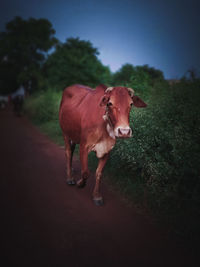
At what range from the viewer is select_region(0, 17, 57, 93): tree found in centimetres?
2784

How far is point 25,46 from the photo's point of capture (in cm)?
2811

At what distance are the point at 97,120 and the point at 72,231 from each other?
162 cm

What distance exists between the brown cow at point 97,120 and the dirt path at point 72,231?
0.38m

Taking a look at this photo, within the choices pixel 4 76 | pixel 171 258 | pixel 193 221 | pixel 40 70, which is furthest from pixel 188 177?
pixel 4 76

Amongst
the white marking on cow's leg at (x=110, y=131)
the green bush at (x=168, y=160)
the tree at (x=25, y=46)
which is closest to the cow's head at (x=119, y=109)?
the white marking on cow's leg at (x=110, y=131)

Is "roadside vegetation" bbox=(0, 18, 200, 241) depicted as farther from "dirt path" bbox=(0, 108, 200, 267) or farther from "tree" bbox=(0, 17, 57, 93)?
"tree" bbox=(0, 17, 57, 93)

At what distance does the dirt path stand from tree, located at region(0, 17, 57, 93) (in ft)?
91.3

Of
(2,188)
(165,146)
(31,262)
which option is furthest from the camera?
(2,188)

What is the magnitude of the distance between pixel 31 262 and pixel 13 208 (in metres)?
1.13

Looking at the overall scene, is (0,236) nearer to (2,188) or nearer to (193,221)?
(2,188)

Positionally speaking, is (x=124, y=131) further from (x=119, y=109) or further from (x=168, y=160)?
(x=168, y=160)

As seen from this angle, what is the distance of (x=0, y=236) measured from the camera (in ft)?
7.29

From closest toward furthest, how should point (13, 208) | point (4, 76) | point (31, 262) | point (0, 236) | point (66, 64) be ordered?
point (31, 262) → point (0, 236) → point (13, 208) → point (66, 64) → point (4, 76)

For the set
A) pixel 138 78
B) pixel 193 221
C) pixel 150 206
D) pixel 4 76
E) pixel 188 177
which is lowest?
pixel 150 206
